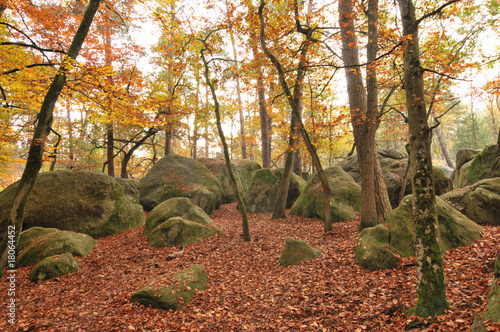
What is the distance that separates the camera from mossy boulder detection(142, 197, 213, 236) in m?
9.48

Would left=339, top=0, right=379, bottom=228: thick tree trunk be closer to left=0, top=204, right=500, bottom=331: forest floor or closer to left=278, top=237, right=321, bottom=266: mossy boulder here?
left=0, top=204, right=500, bottom=331: forest floor

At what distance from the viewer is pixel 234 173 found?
18.2 meters

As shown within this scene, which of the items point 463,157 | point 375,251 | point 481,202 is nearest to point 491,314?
point 375,251

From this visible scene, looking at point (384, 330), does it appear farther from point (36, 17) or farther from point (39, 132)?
point (36, 17)

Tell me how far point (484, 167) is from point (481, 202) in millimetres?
5497

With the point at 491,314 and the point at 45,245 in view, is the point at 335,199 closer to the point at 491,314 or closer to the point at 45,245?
the point at 491,314

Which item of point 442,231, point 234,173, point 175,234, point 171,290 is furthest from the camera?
point 234,173

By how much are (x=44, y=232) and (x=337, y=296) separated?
930 centimetres

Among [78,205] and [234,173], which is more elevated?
[234,173]

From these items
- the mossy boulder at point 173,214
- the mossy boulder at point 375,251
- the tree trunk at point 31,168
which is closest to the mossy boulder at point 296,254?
the mossy boulder at point 375,251

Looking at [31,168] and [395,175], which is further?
[395,175]

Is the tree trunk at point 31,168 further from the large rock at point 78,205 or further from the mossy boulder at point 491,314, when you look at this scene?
the mossy boulder at point 491,314

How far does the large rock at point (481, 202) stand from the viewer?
715 cm

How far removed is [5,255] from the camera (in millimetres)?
6328
